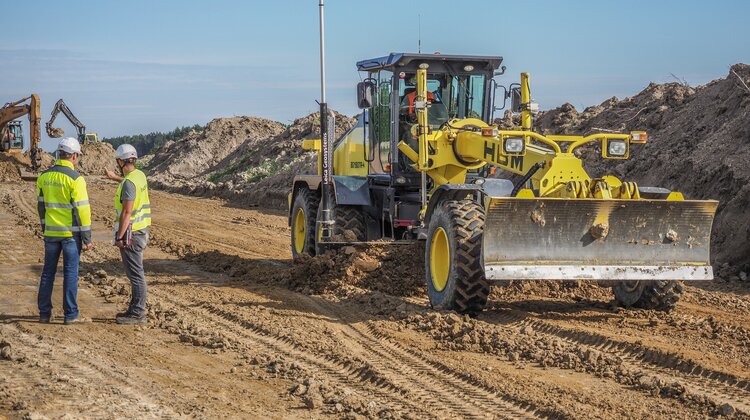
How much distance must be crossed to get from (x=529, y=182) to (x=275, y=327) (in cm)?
306

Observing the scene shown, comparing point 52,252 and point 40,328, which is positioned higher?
point 52,252

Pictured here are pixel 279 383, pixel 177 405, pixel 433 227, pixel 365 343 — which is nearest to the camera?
pixel 177 405

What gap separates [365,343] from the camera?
7.95 metres

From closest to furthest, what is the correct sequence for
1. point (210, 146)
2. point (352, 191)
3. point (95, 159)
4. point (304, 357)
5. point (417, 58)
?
point (304, 357) < point (417, 58) < point (352, 191) < point (95, 159) < point (210, 146)

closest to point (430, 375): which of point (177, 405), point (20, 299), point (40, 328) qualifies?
point (177, 405)

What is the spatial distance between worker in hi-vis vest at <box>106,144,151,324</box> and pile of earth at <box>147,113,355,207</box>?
16.0 metres

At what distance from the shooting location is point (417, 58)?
10828 millimetres

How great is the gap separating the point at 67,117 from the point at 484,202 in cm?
3813

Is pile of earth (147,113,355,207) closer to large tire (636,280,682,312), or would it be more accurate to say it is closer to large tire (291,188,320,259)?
large tire (291,188,320,259)

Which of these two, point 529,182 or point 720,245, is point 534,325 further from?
point 720,245

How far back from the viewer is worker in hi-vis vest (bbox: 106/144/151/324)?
27.9 ft

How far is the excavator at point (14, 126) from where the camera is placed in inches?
1444

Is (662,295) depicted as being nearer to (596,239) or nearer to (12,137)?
(596,239)

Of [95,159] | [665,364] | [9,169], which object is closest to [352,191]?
[665,364]
